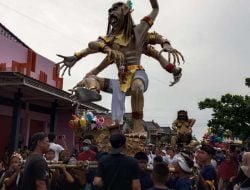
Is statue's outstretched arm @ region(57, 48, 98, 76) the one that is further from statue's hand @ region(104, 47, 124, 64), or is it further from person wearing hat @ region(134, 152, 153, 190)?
person wearing hat @ region(134, 152, 153, 190)

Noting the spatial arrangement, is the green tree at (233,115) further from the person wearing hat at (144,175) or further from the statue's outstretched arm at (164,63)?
the person wearing hat at (144,175)

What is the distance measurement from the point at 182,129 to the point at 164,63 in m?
1.97

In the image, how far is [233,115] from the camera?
749 inches

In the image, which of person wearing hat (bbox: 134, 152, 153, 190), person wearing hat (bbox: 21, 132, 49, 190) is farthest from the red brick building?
person wearing hat (bbox: 21, 132, 49, 190)

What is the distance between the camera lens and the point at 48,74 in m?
18.6

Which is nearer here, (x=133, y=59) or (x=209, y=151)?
(x=209, y=151)

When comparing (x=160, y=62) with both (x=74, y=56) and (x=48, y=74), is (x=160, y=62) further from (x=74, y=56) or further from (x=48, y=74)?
(x=48, y=74)

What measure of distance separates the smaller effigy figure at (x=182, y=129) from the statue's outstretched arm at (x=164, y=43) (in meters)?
2.06

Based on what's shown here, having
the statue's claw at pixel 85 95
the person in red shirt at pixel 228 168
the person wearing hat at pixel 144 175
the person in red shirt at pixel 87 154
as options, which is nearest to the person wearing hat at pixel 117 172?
the person wearing hat at pixel 144 175

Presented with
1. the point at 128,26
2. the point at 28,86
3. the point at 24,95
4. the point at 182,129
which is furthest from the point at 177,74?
the point at 24,95

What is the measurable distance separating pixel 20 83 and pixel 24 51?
4029 millimetres

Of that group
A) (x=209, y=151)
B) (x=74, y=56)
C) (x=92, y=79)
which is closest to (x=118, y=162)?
(x=209, y=151)

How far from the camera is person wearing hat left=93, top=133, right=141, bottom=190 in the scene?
4223 millimetres

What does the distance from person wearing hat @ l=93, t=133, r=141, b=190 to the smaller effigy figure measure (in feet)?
16.0
